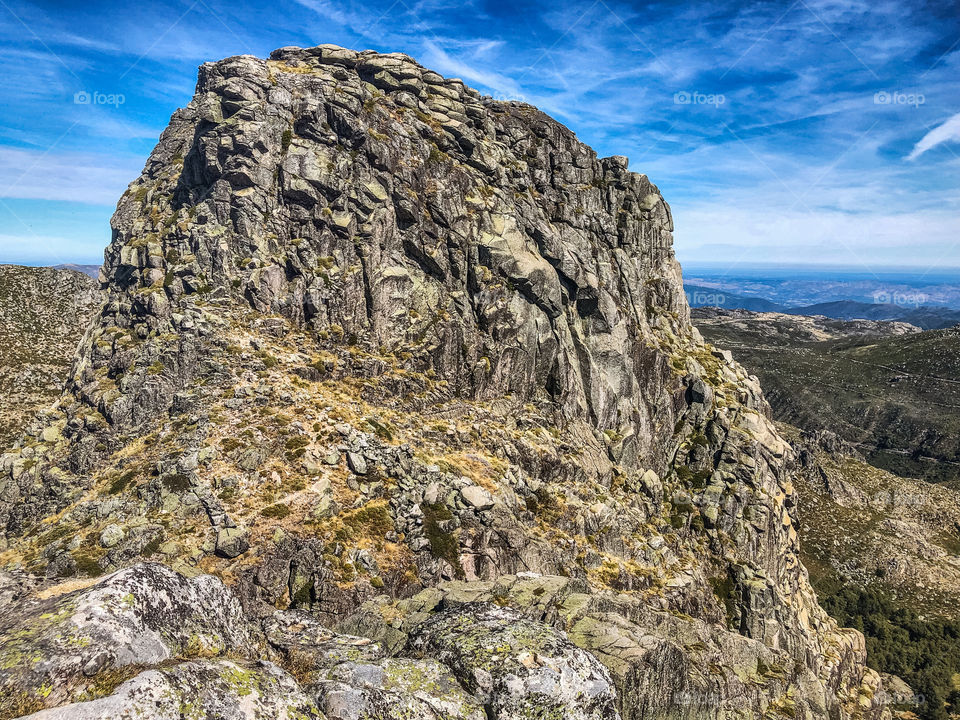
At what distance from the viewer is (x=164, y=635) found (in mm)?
13203

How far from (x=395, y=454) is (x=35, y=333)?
344ft

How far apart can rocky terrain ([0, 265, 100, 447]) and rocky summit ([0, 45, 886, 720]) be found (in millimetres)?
46474

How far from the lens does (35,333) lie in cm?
9569

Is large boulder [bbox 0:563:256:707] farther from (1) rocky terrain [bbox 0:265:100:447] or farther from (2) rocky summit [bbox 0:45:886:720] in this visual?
(1) rocky terrain [bbox 0:265:100:447]

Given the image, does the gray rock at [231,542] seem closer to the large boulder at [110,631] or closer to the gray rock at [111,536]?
the gray rock at [111,536]

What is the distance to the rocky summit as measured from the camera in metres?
15.1

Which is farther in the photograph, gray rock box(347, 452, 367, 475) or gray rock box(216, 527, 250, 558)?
gray rock box(347, 452, 367, 475)

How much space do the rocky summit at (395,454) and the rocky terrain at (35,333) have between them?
152 feet

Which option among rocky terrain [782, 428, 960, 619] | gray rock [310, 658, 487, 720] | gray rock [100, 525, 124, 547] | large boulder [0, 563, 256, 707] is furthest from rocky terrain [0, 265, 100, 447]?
rocky terrain [782, 428, 960, 619]

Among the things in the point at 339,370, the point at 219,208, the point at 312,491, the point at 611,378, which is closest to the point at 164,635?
the point at 312,491

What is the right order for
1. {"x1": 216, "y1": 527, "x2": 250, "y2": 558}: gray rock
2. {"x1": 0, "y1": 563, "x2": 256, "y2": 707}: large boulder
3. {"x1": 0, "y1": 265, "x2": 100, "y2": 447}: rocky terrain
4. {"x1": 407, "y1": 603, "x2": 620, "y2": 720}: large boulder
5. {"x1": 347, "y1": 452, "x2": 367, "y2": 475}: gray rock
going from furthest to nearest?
{"x1": 0, "y1": 265, "x2": 100, "y2": 447}: rocky terrain → {"x1": 347, "y1": 452, "x2": 367, "y2": 475}: gray rock → {"x1": 216, "y1": 527, "x2": 250, "y2": 558}: gray rock → {"x1": 407, "y1": 603, "x2": 620, "y2": 720}: large boulder → {"x1": 0, "y1": 563, "x2": 256, "y2": 707}: large boulder

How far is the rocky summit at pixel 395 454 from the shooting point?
49.5ft

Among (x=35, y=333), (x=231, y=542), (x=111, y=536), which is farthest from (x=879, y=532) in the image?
(x=35, y=333)

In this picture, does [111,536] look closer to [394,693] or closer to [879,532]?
[394,693]
